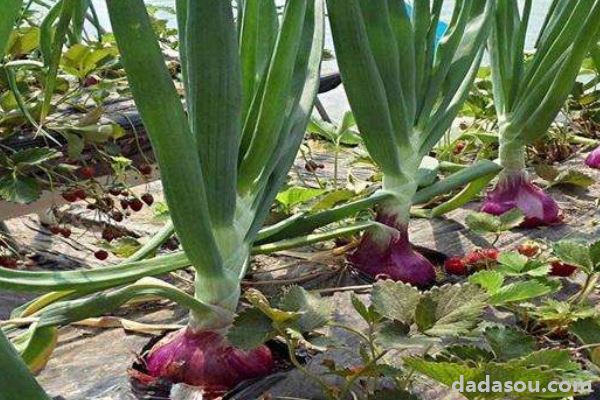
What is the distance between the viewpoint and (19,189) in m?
1.28

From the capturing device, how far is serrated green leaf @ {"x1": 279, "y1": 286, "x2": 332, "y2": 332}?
0.71 m

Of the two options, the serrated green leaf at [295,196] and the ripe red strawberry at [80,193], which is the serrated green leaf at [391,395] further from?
the ripe red strawberry at [80,193]

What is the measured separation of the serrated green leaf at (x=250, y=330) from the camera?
0.69 metres

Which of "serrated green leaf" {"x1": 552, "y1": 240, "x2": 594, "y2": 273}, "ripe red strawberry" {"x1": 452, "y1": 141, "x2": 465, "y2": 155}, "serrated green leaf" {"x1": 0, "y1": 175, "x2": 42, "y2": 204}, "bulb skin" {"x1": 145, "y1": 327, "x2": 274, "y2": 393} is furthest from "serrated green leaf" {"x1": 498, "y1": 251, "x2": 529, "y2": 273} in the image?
"ripe red strawberry" {"x1": 452, "y1": 141, "x2": 465, "y2": 155}

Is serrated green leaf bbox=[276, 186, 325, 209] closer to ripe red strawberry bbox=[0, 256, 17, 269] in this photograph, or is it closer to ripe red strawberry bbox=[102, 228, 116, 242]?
ripe red strawberry bbox=[102, 228, 116, 242]

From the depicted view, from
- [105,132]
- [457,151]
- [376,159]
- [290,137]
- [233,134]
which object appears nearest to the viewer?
[233,134]

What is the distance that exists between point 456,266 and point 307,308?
0.39 m

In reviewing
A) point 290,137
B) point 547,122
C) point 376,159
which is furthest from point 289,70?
point 547,122

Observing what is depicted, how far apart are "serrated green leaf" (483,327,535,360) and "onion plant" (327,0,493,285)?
0.34 metres

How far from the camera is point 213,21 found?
0.71m

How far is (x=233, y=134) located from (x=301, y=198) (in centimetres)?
41

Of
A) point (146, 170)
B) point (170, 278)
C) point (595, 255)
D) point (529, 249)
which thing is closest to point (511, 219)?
point (529, 249)

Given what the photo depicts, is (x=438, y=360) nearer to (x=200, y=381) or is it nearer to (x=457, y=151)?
(x=200, y=381)

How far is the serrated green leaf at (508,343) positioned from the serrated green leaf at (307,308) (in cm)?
13
